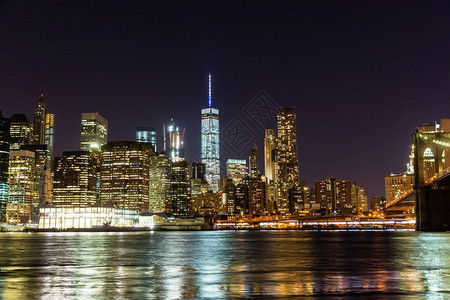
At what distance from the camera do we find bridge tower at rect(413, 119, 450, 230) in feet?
409

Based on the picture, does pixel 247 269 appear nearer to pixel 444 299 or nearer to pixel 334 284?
pixel 334 284

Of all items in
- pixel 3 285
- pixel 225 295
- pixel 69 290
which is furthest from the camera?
pixel 3 285

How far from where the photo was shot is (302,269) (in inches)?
1394

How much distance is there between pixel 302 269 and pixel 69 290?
16401 millimetres

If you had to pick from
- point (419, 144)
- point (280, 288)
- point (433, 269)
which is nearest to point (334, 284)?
point (280, 288)

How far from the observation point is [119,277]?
99.2 ft

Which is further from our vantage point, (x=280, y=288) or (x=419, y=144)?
(x=419, y=144)

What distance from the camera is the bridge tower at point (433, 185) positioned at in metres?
125

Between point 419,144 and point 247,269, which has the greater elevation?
point 419,144

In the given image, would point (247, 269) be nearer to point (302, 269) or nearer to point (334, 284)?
point (302, 269)

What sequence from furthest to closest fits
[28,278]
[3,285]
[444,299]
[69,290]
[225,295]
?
1. [28,278]
2. [3,285]
3. [69,290]
4. [225,295]
5. [444,299]

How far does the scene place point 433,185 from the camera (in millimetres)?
125000

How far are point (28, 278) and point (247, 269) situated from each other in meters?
13.7

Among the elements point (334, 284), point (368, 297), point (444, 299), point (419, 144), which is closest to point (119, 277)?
point (334, 284)
